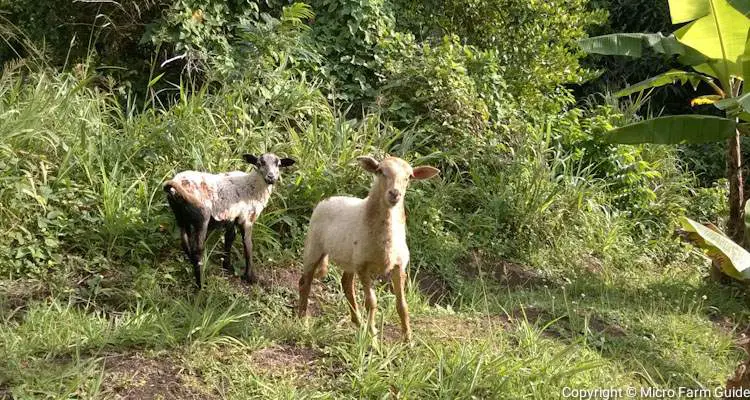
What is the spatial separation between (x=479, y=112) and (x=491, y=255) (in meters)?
1.75

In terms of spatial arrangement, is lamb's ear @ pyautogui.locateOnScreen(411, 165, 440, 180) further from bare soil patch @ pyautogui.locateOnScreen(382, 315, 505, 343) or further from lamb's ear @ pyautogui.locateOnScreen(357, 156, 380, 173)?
bare soil patch @ pyautogui.locateOnScreen(382, 315, 505, 343)

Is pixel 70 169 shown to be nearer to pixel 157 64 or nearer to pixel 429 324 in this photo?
pixel 157 64

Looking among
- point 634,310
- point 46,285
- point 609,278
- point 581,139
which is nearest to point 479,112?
point 581,139

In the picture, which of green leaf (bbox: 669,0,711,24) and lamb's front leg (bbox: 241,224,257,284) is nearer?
lamb's front leg (bbox: 241,224,257,284)

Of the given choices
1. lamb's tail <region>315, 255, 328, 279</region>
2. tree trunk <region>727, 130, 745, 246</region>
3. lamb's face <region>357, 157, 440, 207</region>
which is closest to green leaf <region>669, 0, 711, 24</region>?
tree trunk <region>727, 130, 745, 246</region>

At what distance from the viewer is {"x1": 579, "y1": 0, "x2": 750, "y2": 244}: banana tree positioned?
6219 millimetres

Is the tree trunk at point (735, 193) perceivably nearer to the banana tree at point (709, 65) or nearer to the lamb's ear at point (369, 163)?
the banana tree at point (709, 65)

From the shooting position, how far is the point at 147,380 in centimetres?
409

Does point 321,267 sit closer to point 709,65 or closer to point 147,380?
point 147,380

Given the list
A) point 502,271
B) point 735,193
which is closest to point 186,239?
point 502,271

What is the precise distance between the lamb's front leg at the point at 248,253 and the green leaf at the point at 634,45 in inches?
158

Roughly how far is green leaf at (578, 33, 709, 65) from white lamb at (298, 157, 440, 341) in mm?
3429

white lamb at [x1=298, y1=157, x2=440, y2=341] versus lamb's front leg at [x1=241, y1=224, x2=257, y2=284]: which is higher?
white lamb at [x1=298, y1=157, x2=440, y2=341]

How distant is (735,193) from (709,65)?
4.38 feet
